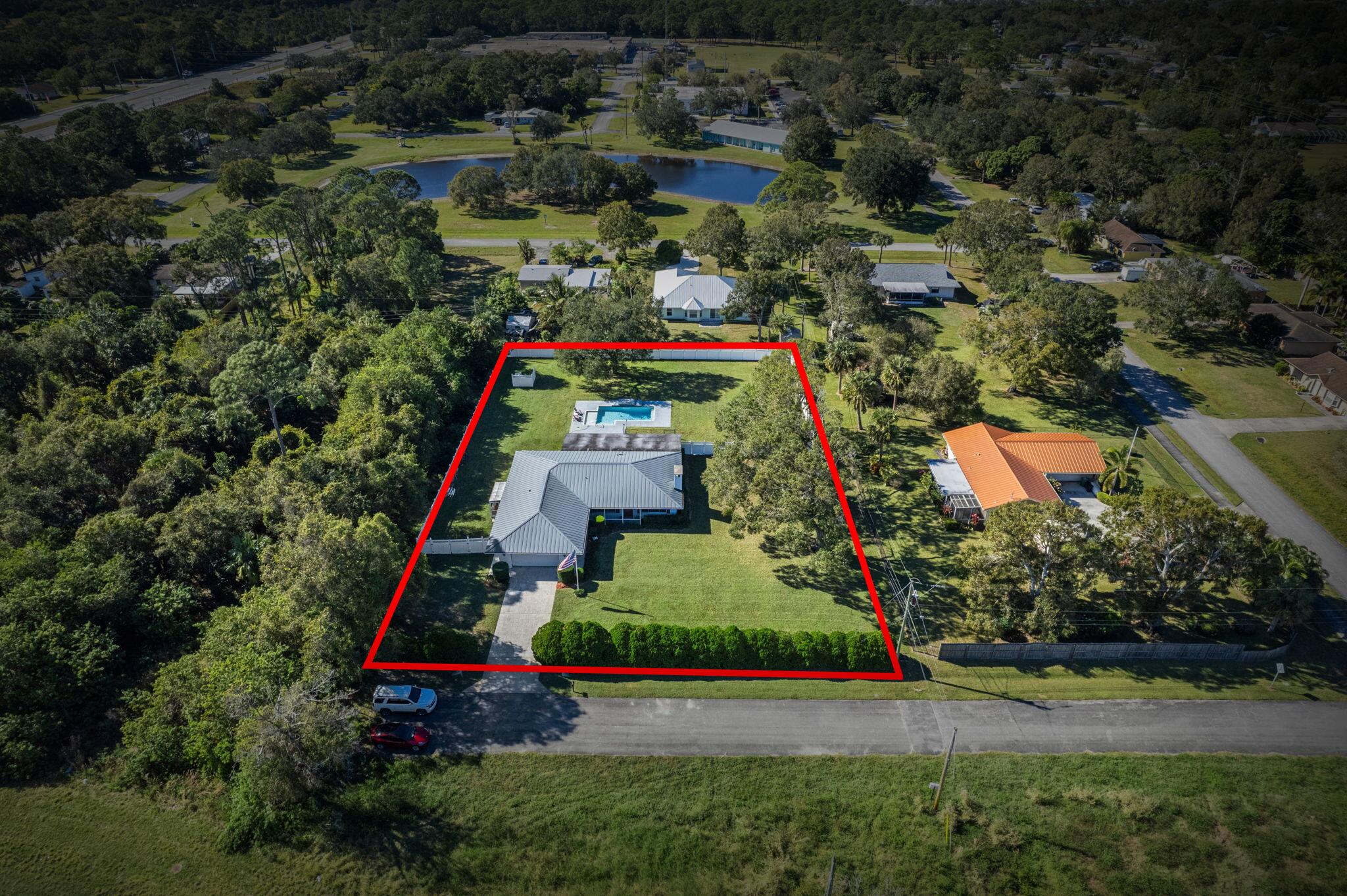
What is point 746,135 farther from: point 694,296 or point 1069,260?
point 694,296

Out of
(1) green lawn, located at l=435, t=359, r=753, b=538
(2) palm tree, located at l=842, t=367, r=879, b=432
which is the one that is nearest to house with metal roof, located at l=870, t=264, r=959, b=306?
(1) green lawn, located at l=435, t=359, r=753, b=538

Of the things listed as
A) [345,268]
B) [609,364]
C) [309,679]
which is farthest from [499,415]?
[309,679]

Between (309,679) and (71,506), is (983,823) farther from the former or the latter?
(71,506)

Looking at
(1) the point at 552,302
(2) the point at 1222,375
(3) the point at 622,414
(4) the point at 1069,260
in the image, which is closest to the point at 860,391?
(3) the point at 622,414

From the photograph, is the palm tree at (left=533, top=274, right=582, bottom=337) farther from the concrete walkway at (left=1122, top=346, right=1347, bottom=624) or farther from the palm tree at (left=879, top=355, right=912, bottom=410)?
the concrete walkway at (left=1122, top=346, right=1347, bottom=624)

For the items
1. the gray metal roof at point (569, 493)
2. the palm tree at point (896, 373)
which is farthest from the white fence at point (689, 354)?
the gray metal roof at point (569, 493)

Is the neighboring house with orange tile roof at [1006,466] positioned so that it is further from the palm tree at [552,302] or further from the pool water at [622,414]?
the palm tree at [552,302]

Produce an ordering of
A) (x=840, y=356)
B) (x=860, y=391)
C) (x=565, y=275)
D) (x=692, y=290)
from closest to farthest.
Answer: (x=860, y=391) → (x=840, y=356) → (x=692, y=290) → (x=565, y=275)
